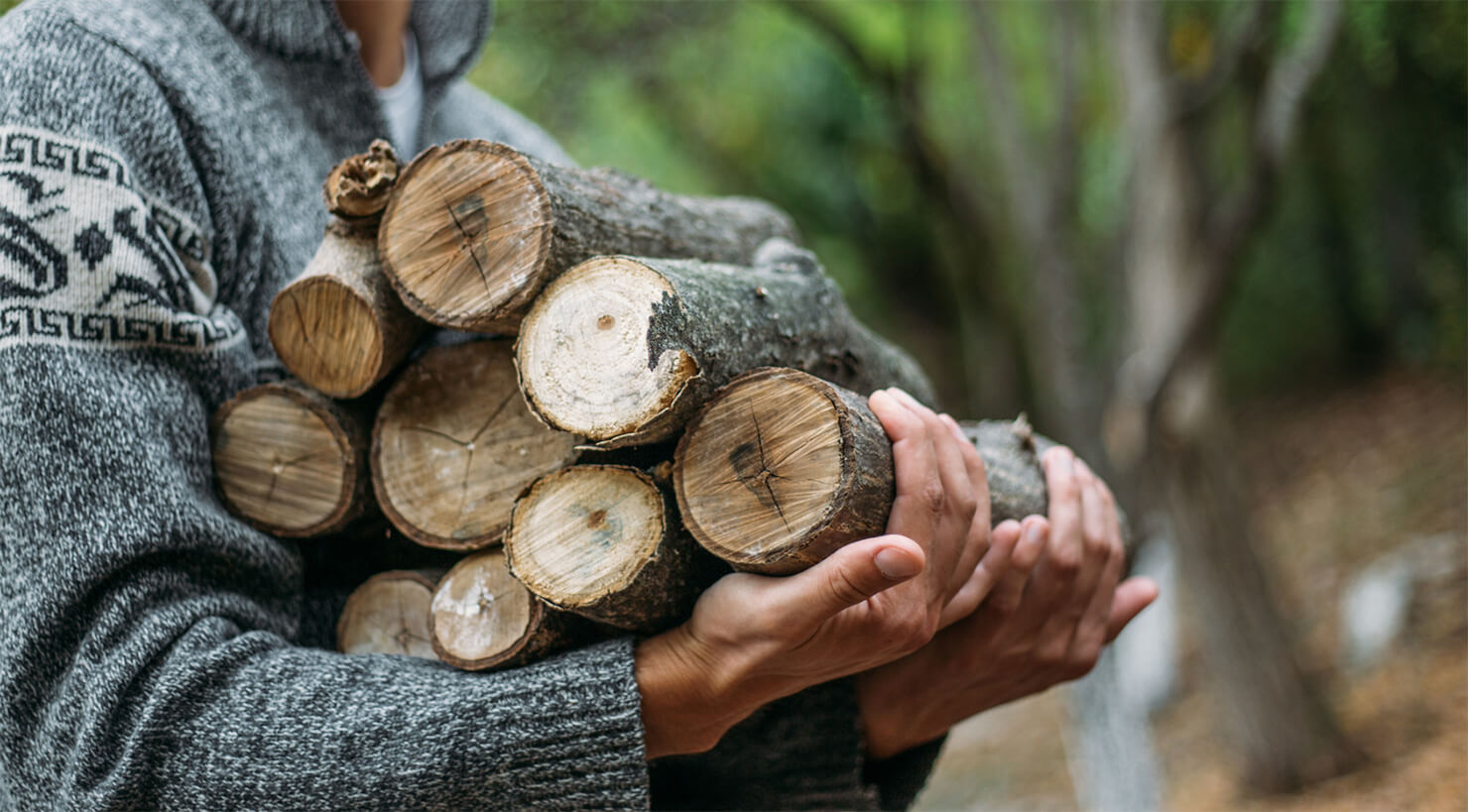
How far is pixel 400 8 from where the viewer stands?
1.85 m

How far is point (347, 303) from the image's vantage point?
4.62ft

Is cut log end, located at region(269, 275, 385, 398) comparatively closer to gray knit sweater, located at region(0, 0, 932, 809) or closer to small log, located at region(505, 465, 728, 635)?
gray knit sweater, located at region(0, 0, 932, 809)

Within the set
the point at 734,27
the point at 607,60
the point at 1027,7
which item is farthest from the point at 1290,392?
the point at 607,60

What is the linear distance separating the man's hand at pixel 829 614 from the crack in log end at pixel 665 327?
11.7 inches

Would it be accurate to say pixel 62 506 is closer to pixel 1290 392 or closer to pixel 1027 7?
pixel 1027 7

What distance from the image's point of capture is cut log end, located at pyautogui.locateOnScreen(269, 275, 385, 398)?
4.63 ft

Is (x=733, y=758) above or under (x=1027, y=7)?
under

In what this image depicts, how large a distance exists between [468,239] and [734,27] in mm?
6736

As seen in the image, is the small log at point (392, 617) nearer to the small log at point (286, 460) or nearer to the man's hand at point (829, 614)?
the small log at point (286, 460)

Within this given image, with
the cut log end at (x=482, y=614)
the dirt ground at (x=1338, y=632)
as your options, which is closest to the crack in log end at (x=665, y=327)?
the cut log end at (x=482, y=614)

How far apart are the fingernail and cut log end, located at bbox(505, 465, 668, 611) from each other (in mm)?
267

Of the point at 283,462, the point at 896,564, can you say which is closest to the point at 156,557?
the point at 283,462

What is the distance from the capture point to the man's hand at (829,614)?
1243 millimetres

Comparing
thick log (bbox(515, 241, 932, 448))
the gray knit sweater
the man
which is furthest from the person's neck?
thick log (bbox(515, 241, 932, 448))
